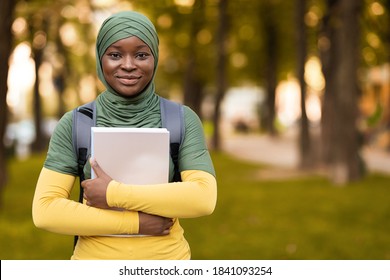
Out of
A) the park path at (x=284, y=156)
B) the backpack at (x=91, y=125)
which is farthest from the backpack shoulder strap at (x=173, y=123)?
the park path at (x=284, y=156)

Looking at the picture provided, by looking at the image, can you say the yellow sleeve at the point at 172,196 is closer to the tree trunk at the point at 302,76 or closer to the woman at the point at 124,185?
the woman at the point at 124,185

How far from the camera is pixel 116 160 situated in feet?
8.11

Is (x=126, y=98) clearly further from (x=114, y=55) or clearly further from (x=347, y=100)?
(x=347, y=100)

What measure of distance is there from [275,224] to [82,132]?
342 inches

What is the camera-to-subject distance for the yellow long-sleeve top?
8.18 ft

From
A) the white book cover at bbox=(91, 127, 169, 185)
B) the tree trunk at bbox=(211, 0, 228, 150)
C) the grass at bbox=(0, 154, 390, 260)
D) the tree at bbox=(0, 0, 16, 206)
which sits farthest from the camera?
the tree trunk at bbox=(211, 0, 228, 150)

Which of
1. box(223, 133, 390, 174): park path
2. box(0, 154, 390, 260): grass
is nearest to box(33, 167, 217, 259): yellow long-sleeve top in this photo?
box(0, 154, 390, 260): grass

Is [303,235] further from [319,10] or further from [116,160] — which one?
[319,10]

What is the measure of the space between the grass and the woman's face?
240 inches

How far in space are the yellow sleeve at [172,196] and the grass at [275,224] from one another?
594 centimetres

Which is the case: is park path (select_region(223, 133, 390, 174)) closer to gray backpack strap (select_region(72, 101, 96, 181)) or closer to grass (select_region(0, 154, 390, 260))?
grass (select_region(0, 154, 390, 260))

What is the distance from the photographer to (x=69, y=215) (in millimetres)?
2510

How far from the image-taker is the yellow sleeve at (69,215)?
98.9 inches
